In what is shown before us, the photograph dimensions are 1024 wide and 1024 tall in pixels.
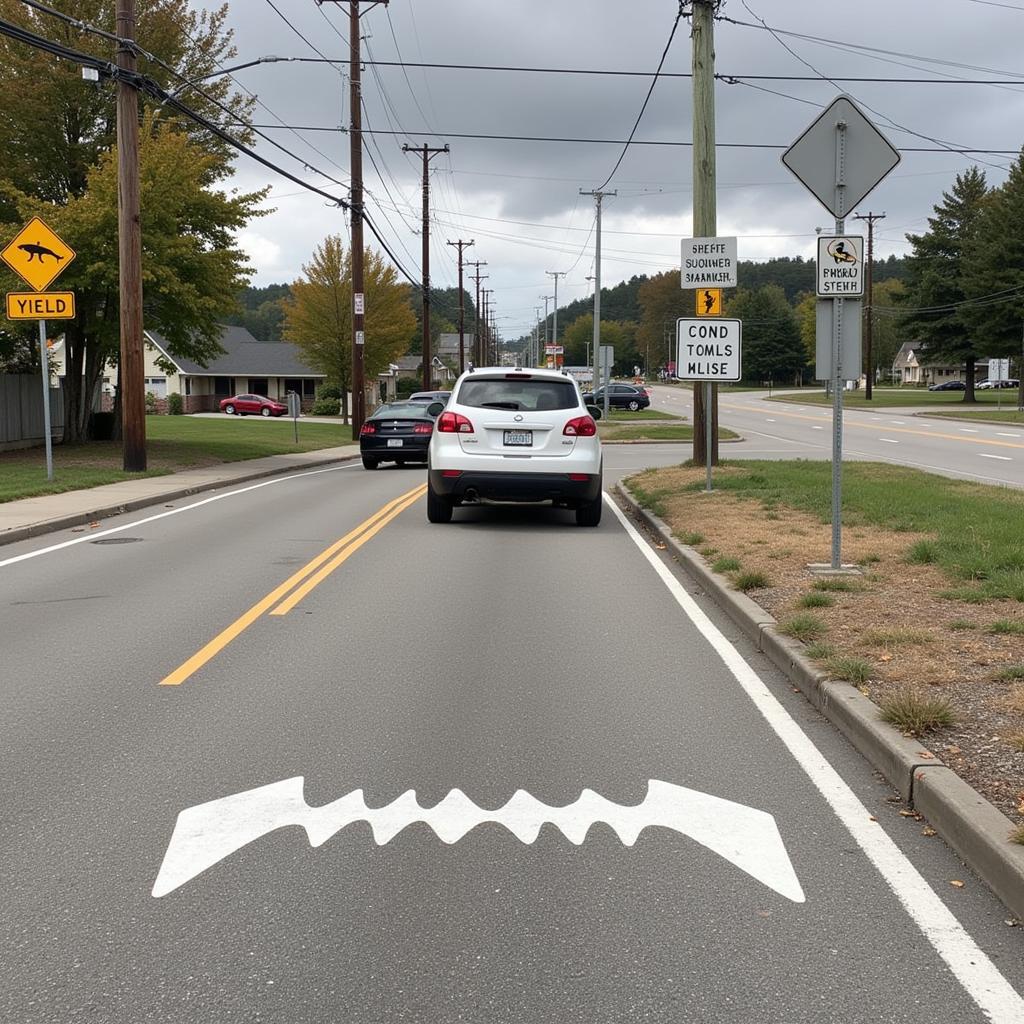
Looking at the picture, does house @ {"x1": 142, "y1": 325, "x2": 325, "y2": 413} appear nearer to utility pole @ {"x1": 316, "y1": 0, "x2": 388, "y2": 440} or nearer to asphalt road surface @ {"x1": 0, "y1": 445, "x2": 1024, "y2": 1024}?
utility pole @ {"x1": 316, "y1": 0, "x2": 388, "y2": 440}

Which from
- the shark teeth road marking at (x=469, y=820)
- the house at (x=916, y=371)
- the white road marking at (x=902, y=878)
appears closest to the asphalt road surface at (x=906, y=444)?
the white road marking at (x=902, y=878)

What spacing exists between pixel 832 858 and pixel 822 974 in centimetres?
89

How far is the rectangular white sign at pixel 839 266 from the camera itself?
356 inches

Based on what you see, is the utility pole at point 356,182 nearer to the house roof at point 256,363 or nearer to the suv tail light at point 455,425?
the suv tail light at point 455,425

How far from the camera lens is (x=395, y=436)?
25.4 metres

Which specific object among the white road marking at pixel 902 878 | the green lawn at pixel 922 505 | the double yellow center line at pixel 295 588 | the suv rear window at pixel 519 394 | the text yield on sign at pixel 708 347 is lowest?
the white road marking at pixel 902 878

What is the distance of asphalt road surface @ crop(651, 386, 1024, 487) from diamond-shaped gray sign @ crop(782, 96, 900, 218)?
12.5 m

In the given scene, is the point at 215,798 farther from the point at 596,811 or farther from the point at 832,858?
the point at 832,858

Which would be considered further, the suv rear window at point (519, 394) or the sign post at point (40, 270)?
the sign post at point (40, 270)

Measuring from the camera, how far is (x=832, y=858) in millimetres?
4164

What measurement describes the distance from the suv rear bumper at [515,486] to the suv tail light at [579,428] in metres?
0.49

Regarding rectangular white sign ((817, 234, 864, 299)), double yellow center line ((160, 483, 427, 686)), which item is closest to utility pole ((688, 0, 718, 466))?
double yellow center line ((160, 483, 427, 686))

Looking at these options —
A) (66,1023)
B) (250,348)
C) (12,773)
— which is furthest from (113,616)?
(250,348)

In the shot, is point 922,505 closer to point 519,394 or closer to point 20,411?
point 519,394
